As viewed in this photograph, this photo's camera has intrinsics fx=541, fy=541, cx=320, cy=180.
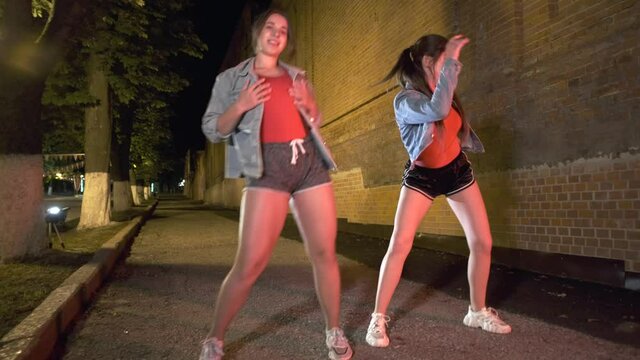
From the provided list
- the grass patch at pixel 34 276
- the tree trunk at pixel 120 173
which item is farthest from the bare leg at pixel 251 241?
the tree trunk at pixel 120 173

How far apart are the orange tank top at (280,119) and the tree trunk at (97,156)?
1055 cm

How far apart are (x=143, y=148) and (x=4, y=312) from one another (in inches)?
1253

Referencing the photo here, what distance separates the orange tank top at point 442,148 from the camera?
3.34m

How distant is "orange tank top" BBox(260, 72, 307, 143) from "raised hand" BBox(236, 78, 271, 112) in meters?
0.07

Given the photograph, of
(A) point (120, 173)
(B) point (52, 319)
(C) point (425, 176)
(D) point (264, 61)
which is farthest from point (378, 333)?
(A) point (120, 173)

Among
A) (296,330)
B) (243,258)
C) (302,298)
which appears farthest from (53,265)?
(243,258)

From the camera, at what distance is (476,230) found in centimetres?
346

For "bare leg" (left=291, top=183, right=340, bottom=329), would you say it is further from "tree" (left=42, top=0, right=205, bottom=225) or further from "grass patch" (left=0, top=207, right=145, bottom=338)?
"tree" (left=42, top=0, right=205, bottom=225)

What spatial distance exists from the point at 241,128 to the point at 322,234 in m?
0.69

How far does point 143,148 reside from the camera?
34.5 meters

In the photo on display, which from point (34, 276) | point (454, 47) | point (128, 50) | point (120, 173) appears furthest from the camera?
point (120, 173)

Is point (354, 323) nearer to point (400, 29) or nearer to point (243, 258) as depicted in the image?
point (243, 258)

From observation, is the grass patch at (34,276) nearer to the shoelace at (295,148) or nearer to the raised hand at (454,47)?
the shoelace at (295,148)

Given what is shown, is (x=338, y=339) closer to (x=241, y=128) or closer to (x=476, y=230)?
(x=476, y=230)
